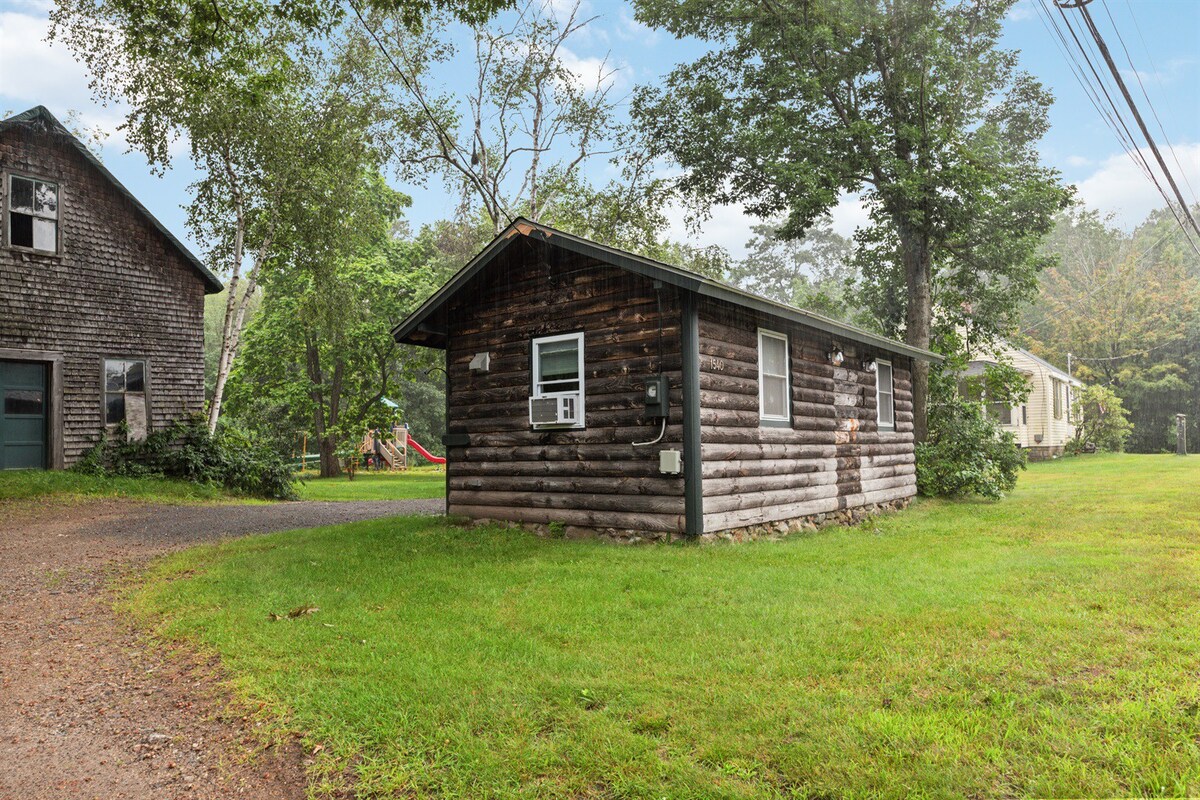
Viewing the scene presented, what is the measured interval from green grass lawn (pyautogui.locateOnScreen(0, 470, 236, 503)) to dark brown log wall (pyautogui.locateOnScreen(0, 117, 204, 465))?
4.12 ft

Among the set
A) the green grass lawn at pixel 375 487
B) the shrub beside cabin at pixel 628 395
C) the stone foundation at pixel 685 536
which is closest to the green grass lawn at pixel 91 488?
the green grass lawn at pixel 375 487

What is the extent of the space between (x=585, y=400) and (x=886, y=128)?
13576 mm

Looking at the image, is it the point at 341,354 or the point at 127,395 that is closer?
the point at 127,395

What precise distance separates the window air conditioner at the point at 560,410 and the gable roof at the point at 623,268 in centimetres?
188

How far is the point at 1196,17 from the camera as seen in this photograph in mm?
8148

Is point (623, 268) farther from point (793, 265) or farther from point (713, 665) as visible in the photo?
point (793, 265)

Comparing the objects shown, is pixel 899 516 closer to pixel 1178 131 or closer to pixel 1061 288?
pixel 1178 131

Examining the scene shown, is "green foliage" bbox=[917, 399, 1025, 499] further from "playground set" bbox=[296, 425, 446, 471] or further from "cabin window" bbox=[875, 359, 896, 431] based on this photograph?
"playground set" bbox=[296, 425, 446, 471]

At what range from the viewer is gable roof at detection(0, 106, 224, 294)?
14.7 metres

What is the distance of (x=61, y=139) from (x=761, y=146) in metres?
15.9

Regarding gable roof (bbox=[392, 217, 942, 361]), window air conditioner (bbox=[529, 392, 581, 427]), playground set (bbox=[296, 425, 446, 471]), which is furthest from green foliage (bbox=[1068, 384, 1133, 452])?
window air conditioner (bbox=[529, 392, 581, 427])

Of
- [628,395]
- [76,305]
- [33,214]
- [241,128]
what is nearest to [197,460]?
[76,305]

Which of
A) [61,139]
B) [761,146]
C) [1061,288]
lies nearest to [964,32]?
[761,146]

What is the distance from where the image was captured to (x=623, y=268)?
9383 mm
